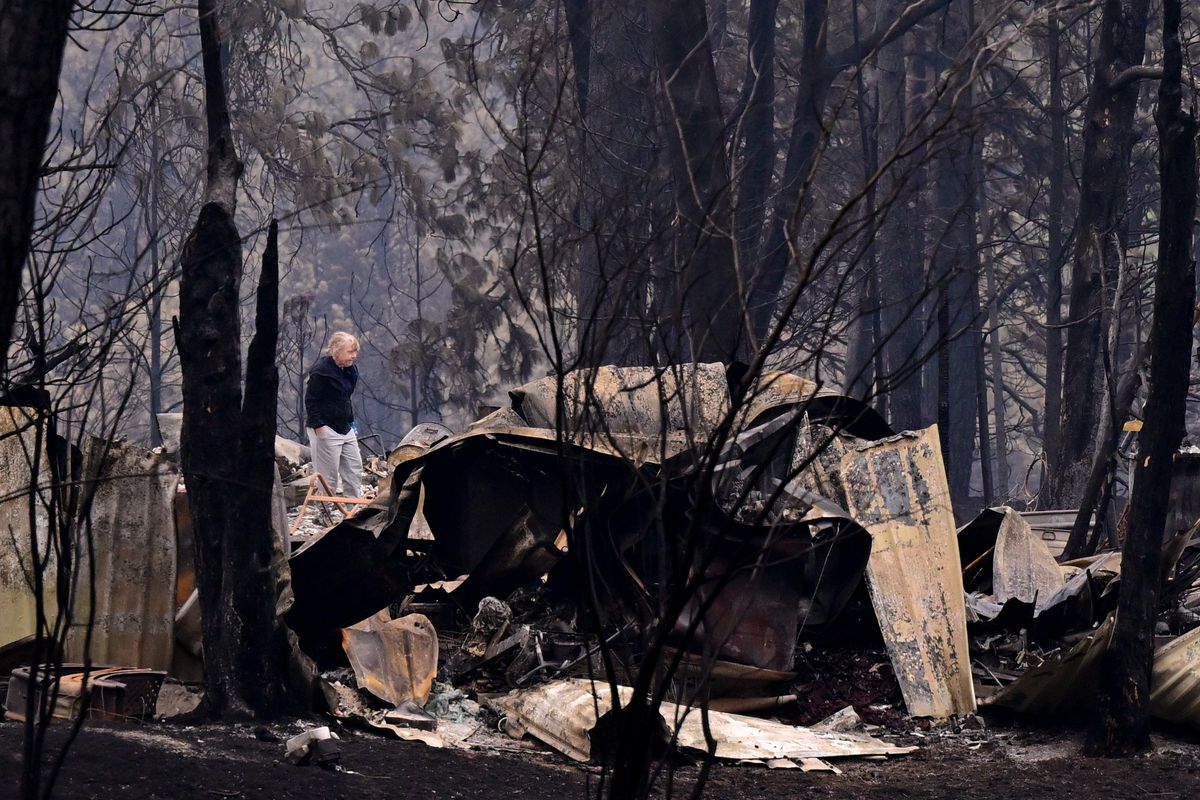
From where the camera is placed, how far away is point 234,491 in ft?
18.5

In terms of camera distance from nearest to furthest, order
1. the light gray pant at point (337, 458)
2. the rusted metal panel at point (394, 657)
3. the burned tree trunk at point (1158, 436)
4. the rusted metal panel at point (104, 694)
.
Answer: the rusted metal panel at point (104, 694) → the burned tree trunk at point (1158, 436) → the rusted metal panel at point (394, 657) → the light gray pant at point (337, 458)

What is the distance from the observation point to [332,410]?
11.7m

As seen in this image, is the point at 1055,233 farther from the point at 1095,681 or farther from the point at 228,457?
the point at 228,457

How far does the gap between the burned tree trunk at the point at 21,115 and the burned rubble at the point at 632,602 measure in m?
3.83

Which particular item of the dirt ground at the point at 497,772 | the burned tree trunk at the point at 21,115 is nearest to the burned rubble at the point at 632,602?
the dirt ground at the point at 497,772

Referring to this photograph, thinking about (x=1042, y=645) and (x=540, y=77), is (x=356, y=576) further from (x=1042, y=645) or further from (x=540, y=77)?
(x=540, y=77)

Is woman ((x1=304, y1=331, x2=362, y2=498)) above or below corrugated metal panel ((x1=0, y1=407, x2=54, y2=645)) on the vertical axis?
above

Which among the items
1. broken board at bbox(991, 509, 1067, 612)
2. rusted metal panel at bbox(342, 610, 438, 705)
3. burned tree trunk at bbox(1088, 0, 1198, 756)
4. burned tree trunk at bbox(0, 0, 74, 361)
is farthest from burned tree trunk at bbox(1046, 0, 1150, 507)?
burned tree trunk at bbox(0, 0, 74, 361)

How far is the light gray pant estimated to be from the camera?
38.4ft

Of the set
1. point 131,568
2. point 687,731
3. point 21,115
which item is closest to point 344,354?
point 131,568

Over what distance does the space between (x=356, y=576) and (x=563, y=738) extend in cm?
163

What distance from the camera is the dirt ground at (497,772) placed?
452 centimetres

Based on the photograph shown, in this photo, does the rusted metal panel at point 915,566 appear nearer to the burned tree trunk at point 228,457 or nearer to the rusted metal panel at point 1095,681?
the rusted metal panel at point 1095,681

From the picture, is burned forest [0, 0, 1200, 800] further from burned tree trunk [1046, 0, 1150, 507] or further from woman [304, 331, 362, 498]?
woman [304, 331, 362, 498]
